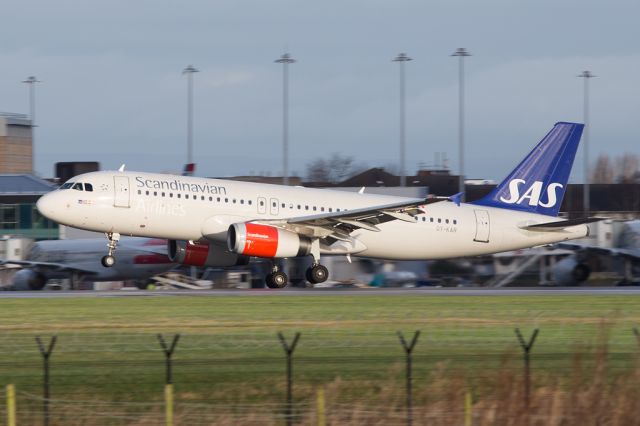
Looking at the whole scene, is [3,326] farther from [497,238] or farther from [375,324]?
[497,238]

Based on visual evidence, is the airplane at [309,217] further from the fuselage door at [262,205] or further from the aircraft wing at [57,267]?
the aircraft wing at [57,267]

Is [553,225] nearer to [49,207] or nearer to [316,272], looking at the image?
[316,272]

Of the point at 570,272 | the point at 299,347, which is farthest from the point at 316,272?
the point at 299,347

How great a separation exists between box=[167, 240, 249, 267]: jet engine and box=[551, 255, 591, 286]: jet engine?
17.2 meters

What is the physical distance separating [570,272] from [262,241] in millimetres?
18519

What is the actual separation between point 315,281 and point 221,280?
13.5 metres

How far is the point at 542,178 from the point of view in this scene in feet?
150

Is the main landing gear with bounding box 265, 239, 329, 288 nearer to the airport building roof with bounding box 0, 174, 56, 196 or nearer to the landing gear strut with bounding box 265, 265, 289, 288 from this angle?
the landing gear strut with bounding box 265, 265, 289, 288

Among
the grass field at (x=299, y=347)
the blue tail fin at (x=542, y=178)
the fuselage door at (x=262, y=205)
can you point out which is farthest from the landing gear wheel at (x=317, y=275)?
the blue tail fin at (x=542, y=178)

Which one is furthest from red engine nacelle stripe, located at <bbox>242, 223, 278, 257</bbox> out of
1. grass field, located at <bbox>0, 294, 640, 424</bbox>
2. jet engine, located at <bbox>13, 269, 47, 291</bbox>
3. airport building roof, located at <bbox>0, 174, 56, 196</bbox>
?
airport building roof, located at <bbox>0, 174, 56, 196</bbox>

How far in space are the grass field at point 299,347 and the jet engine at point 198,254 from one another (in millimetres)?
8634

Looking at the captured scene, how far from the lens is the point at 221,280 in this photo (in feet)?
176

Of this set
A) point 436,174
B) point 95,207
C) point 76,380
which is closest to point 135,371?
point 76,380

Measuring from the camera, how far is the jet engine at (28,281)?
52.0 m
